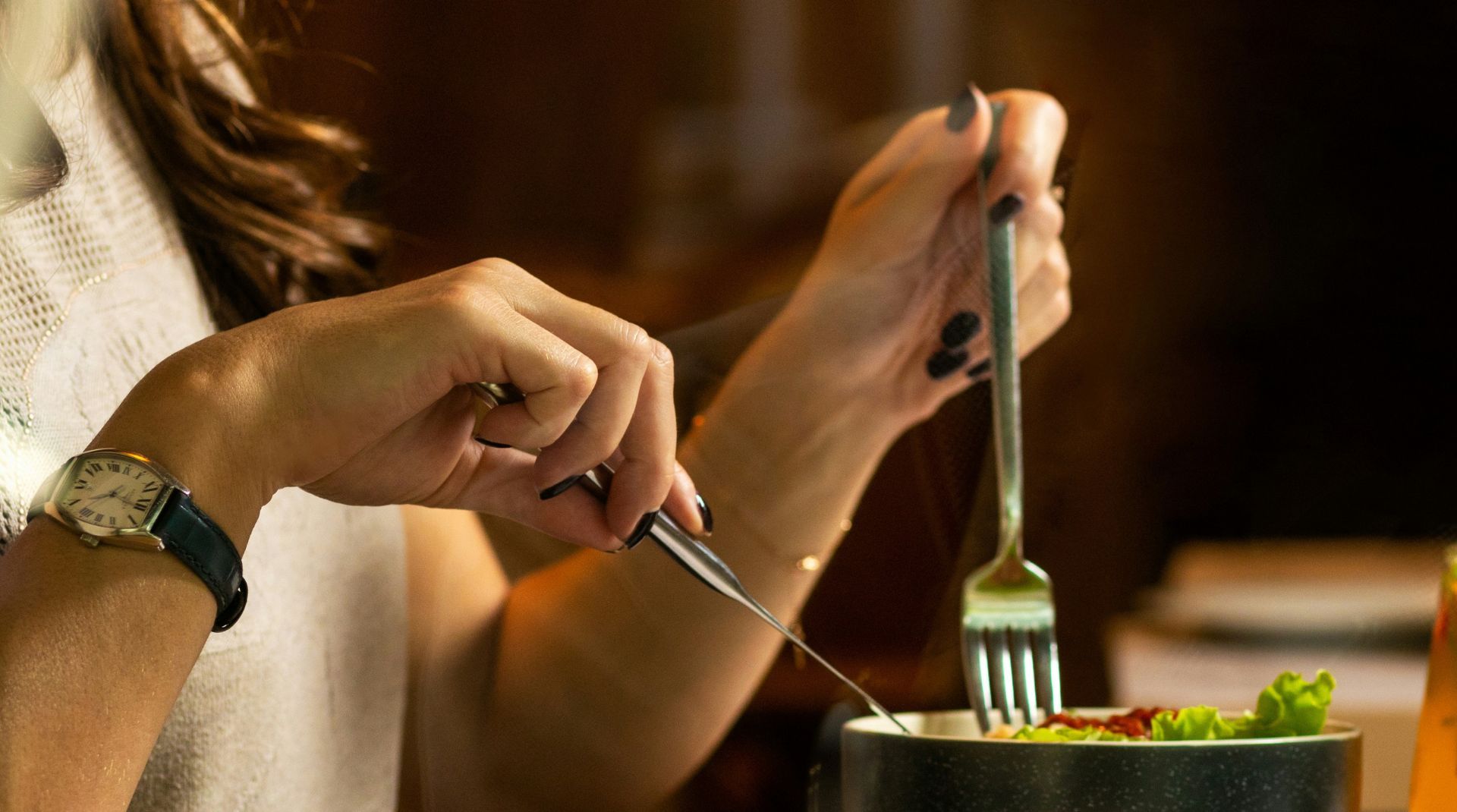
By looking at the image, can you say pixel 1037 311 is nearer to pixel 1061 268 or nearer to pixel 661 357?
pixel 1061 268

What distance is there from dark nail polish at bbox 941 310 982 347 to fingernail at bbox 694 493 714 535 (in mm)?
137

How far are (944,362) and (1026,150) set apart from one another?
0.34ft

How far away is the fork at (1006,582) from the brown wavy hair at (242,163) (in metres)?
0.29

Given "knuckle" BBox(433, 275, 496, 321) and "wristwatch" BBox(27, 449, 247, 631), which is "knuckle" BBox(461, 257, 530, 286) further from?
"wristwatch" BBox(27, 449, 247, 631)

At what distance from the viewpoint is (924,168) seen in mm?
583

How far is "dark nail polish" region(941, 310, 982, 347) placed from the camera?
0.58m

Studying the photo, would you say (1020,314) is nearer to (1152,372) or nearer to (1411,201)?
(1152,372)

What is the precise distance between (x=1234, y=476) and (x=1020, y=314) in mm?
134

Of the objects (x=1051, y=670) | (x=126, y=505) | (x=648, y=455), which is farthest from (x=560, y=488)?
(x=1051, y=670)

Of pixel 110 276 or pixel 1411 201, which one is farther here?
pixel 1411 201

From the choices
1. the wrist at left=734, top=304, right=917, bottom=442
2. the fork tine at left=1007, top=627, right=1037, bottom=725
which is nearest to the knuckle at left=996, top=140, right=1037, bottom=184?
the wrist at left=734, top=304, right=917, bottom=442

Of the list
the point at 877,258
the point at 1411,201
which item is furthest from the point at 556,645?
the point at 1411,201

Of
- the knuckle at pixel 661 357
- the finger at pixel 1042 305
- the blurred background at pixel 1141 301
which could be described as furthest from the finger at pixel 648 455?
the finger at pixel 1042 305

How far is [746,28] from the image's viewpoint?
58cm
